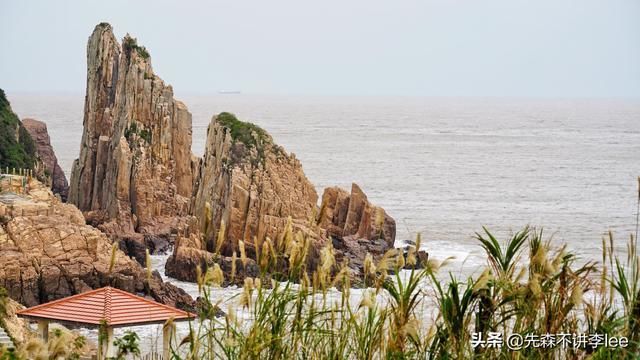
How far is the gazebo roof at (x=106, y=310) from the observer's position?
16.7 meters

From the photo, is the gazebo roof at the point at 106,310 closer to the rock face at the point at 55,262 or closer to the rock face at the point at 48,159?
the rock face at the point at 55,262

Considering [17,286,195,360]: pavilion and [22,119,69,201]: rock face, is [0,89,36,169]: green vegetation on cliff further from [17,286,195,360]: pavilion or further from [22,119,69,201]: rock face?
[17,286,195,360]: pavilion

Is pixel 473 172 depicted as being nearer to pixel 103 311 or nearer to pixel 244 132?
pixel 244 132

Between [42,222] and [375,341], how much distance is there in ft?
95.2

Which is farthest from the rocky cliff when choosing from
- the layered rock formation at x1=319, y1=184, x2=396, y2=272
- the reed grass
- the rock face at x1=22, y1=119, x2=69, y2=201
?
the reed grass

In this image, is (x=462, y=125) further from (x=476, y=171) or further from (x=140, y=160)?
(x=140, y=160)

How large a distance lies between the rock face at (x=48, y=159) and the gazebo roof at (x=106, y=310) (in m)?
50.0

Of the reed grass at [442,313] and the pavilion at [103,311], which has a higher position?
the reed grass at [442,313]

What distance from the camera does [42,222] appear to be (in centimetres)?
3566

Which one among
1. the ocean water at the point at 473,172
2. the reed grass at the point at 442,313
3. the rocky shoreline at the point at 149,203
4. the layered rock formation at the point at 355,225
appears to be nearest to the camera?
the reed grass at the point at 442,313

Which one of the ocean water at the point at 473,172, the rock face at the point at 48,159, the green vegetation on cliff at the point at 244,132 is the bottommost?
the ocean water at the point at 473,172

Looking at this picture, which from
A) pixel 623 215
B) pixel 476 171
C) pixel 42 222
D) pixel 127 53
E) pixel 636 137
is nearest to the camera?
pixel 42 222

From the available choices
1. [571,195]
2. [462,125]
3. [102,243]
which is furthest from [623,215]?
[462,125]

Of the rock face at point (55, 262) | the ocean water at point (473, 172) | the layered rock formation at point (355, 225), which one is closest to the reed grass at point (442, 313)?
the ocean water at point (473, 172)
